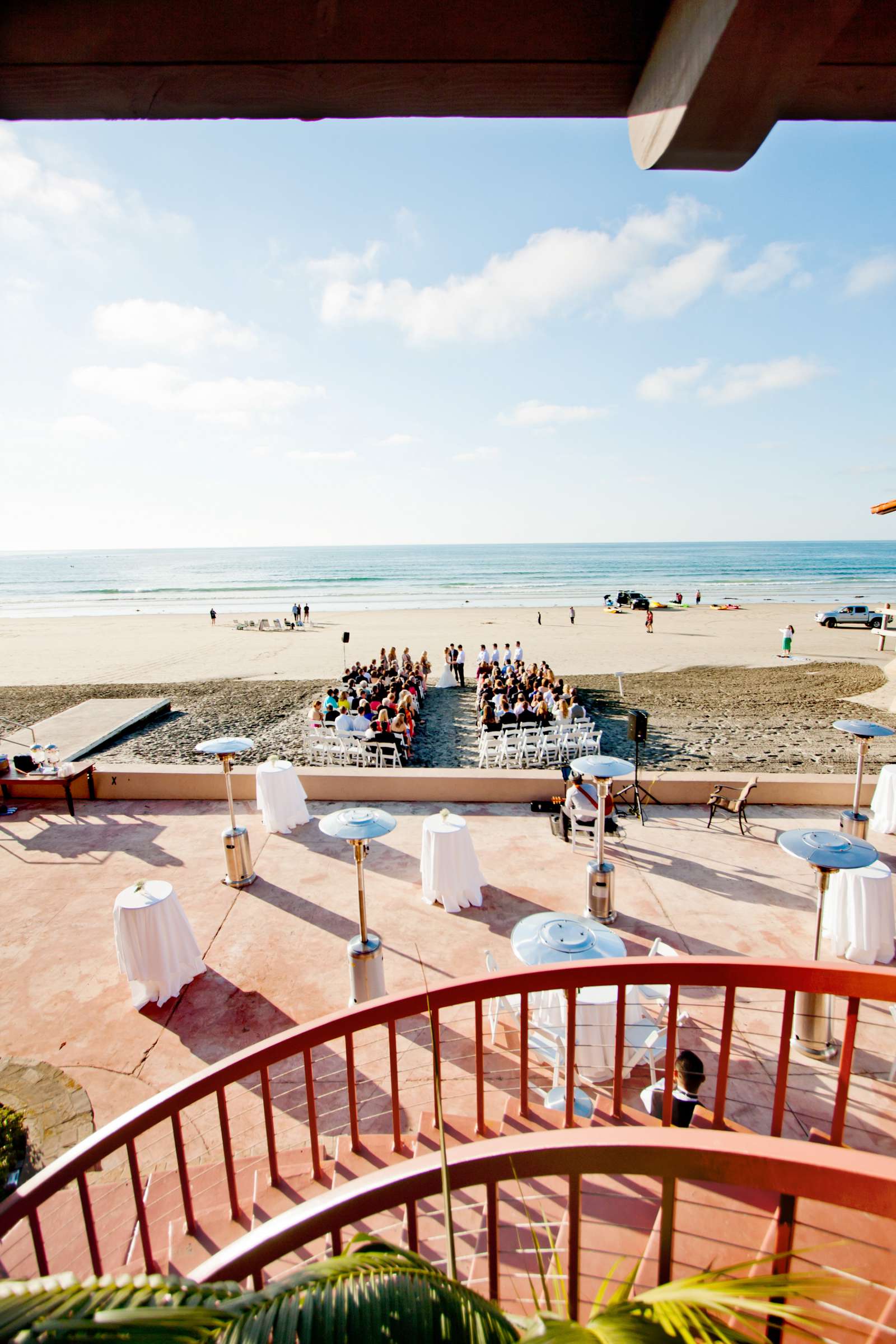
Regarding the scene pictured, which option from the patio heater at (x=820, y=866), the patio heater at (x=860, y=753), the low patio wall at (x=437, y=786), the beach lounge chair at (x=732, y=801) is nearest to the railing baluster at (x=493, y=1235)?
the patio heater at (x=820, y=866)

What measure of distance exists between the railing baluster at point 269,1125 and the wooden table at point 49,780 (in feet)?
28.6

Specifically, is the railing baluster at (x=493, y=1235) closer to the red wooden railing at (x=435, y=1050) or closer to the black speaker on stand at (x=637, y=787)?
the red wooden railing at (x=435, y=1050)

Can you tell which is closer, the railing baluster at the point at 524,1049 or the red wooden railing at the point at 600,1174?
the red wooden railing at the point at 600,1174

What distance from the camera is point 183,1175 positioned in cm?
305

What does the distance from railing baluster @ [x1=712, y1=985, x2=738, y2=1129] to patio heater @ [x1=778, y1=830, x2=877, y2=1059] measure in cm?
304

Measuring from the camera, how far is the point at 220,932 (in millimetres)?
7375

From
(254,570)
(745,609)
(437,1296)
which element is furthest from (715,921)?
(254,570)

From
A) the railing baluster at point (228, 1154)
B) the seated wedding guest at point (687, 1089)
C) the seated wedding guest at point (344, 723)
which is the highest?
the railing baluster at point (228, 1154)

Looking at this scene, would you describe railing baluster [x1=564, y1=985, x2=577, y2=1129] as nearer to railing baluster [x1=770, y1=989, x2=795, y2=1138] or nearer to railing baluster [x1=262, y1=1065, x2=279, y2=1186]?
railing baluster [x1=770, y1=989, x2=795, y2=1138]

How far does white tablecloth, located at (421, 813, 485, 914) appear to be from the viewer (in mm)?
7488

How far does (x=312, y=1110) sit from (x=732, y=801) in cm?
848

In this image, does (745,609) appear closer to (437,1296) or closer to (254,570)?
(437,1296)

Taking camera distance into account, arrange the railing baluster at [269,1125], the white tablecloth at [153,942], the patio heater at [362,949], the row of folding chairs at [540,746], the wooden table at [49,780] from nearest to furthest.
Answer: the railing baluster at [269,1125]
the patio heater at [362,949]
the white tablecloth at [153,942]
the wooden table at [49,780]
the row of folding chairs at [540,746]

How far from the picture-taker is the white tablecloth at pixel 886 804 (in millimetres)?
9195
